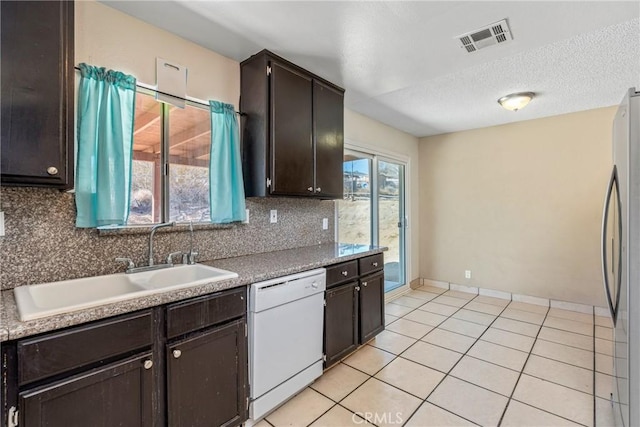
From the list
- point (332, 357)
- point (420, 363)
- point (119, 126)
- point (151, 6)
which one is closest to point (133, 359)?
point (119, 126)

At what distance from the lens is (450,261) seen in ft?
15.2

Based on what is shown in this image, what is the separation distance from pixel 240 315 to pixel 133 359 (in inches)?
21.0

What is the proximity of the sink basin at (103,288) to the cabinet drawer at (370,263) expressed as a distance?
124 cm

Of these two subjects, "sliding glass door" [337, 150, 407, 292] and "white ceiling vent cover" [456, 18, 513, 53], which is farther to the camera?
"sliding glass door" [337, 150, 407, 292]

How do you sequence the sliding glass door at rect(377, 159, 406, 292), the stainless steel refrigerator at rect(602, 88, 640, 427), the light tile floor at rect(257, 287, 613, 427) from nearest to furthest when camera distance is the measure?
the stainless steel refrigerator at rect(602, 88, 640, 427) → the light tile floor at rect(257, 287, 613, 427) → the sliding glass door at rect(377, 159, 406, 292)

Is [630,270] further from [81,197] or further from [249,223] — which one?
[81,197]

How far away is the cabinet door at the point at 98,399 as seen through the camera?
3.53 feet

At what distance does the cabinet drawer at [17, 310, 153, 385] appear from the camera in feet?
3.46

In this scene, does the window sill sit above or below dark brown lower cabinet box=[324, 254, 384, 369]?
above

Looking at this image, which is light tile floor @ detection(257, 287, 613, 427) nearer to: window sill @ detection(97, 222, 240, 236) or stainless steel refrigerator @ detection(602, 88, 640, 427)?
stainless steel refrigerator @ detection(602, 88, 640, 427)

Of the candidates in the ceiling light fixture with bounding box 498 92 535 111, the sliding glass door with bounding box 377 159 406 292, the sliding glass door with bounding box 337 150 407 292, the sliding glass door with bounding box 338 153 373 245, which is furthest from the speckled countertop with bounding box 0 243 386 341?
the ceiling light fixture with bounding box 498 92 535 111

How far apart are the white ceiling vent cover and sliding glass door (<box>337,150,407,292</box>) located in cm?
170

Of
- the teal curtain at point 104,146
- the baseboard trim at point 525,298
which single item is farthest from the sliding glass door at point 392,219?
the teal curtain at point 104,146

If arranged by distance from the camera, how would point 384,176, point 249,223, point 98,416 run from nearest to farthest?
point 98,416 < point 249,223 < point 384,176
